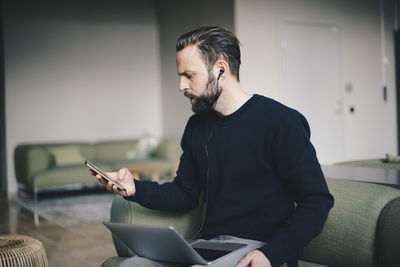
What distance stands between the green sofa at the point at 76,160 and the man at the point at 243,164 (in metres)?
5.11

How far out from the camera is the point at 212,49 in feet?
5.16

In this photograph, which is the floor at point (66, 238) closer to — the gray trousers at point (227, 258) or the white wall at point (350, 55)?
the gray trousers at point (227, 258)

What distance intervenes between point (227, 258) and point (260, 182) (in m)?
0.29

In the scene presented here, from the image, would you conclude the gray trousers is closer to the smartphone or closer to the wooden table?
the smartphone

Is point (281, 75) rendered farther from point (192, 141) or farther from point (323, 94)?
point (192, 141)

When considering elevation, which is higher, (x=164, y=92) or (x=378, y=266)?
(x=164, y=92)

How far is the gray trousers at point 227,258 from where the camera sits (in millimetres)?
1380

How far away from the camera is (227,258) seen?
1.38 meters

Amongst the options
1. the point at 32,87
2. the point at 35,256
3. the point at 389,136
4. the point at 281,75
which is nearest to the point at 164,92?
the point at 32,87

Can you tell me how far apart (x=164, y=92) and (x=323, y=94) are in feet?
9.75

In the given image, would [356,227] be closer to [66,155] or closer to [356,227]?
[356,227]

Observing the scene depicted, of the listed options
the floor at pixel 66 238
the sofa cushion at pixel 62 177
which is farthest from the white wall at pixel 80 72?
the floor at pixel 66 238

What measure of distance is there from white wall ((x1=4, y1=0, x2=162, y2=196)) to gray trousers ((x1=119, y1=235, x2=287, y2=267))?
635 centimetres

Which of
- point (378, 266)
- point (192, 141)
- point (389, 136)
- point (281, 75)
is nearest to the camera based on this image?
point (378, 266)
